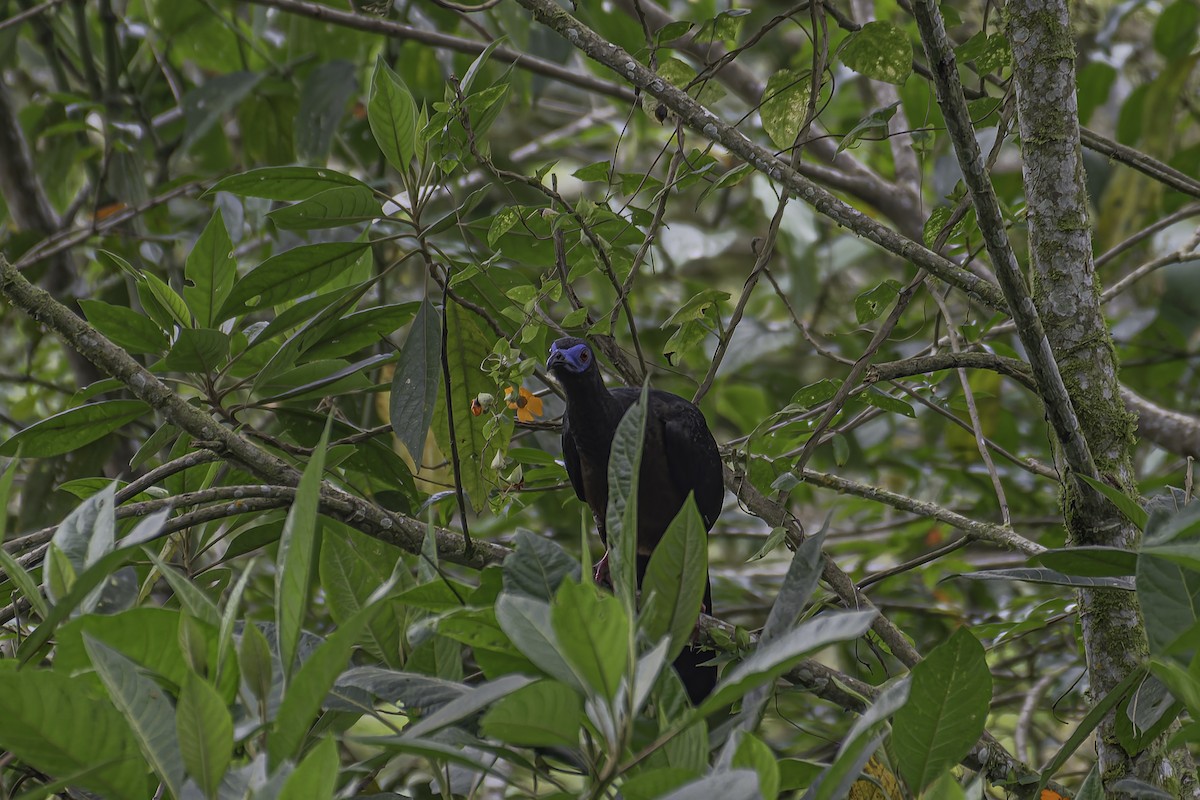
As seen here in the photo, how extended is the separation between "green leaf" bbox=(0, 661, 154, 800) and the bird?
1.44m

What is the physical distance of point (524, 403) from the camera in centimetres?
194

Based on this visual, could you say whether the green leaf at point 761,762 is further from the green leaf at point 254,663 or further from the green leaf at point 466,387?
the green leaf at point 466,387

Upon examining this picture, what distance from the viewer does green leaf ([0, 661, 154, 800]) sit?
0.88 m

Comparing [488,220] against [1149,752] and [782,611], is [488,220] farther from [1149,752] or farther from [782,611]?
[1149,752]

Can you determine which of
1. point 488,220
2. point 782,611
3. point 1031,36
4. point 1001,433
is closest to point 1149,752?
point 782,611

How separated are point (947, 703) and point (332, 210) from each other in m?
1.19

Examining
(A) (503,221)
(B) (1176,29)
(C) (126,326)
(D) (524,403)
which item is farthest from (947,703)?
(B) (1176,29)

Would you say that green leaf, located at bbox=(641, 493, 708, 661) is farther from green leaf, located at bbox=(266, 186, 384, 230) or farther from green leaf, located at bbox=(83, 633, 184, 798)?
green leaf, located at bbox=(266, 186, 384, 230)

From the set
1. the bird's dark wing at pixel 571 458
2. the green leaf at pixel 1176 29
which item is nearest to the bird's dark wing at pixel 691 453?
the bird's dark wing at pixel 571 458

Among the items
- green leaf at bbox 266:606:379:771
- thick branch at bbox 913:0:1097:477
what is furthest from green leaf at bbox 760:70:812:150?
green leaf at bbox 266:606:379:771

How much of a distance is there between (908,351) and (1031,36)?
6.72 feet

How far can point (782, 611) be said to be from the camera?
115 centimetres

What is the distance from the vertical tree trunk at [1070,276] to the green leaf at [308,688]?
1.24 metres

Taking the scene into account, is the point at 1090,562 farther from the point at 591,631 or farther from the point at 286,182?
the point at 286,182
